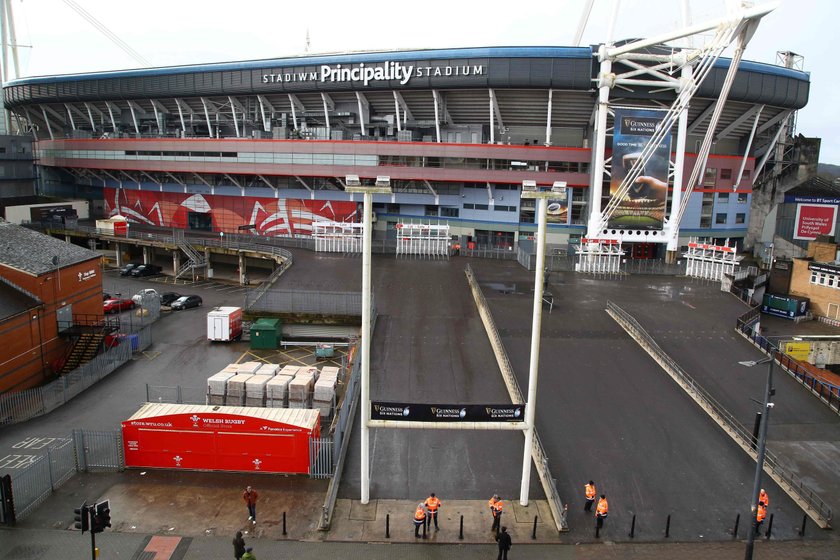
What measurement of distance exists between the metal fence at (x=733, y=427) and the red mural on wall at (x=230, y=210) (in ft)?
113

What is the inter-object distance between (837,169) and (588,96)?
424 feet

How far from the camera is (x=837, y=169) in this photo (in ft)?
473

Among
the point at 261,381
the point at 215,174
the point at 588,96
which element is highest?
the point at 588,96

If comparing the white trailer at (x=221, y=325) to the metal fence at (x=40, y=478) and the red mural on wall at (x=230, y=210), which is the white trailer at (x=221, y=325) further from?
the red mural on wall at (x=230, y=210)

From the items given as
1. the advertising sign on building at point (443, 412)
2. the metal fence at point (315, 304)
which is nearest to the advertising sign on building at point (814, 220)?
the metal fence at point (315, 304)

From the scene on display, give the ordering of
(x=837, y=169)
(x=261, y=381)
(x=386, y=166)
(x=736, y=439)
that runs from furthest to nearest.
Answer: (x=837, y=169) < (x=386, y=166) < (x=261, y=381) < (x=736, y=439)

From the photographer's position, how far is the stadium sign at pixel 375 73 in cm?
4778

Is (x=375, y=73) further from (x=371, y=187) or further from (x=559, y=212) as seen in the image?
(x=371, y=187)

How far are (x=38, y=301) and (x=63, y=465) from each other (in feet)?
40.7

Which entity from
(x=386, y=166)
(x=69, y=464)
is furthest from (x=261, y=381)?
(x=386, y=166)

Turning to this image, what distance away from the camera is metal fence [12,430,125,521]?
16266 mm

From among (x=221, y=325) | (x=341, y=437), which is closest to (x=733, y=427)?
(x=341, y=437)

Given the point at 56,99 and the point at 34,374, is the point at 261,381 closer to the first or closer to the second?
the point at 34,374

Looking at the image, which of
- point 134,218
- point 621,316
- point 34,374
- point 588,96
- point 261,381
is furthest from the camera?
point 134,218
